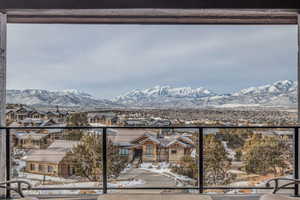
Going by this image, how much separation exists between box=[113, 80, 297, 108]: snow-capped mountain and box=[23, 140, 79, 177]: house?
889mm

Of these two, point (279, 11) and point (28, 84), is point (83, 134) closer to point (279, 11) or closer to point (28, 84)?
point (28, 84)

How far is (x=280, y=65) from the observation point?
11.1 ft

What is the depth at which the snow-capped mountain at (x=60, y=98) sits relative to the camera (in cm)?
339

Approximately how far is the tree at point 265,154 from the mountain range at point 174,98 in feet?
1.63

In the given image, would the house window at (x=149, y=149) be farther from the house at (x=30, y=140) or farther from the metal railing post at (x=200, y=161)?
the house at (x=30, y=140)

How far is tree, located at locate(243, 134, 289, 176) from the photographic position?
3234 mm

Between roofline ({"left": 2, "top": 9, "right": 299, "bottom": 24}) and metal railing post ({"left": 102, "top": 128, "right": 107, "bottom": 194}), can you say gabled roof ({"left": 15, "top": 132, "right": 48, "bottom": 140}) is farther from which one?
roofline ({"left": 2, "top": 9, "right": 299, "bottom": 24})

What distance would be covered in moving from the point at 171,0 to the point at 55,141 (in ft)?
7.39

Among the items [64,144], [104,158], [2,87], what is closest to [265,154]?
[104,158]

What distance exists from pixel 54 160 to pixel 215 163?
80.6 inches

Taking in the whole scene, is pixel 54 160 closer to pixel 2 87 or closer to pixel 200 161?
pixel 2 87

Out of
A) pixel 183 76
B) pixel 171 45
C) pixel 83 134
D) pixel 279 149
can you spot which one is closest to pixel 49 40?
pixel 83 134

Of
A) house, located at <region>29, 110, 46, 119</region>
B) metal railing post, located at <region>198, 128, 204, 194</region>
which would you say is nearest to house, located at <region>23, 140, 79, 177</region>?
house, located at <region>29, 110, 46, 119</region>

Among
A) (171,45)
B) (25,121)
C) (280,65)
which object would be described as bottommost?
(25,121)
